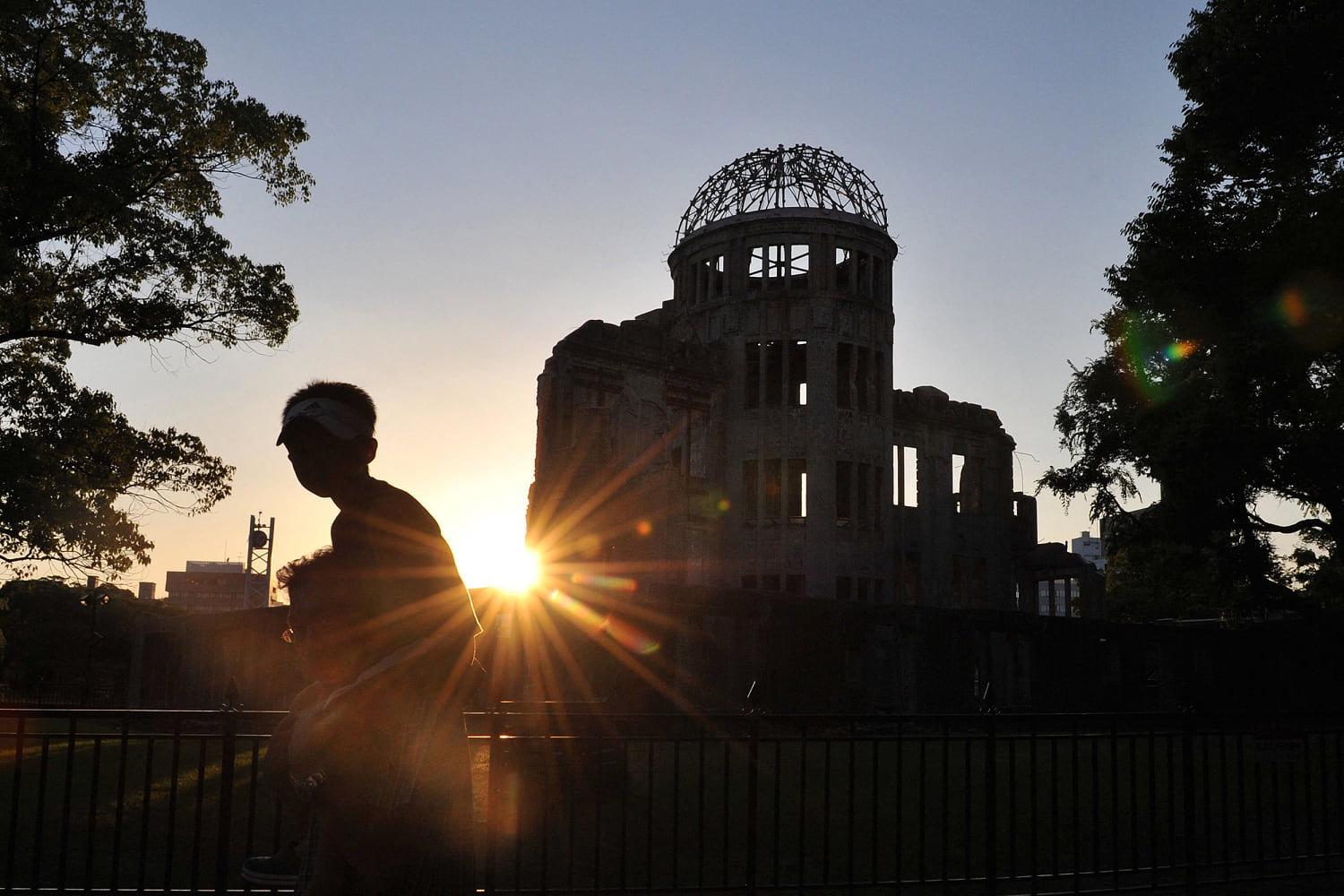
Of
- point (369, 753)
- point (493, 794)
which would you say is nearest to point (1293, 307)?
point (493, 794)

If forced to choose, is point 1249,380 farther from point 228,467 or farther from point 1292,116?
point 228,467

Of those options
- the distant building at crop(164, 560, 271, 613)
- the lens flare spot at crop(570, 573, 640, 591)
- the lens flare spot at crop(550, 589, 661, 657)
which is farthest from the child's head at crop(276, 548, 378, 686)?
the distant building at crop(164, 560, 271, 613)

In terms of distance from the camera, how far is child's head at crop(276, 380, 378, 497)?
3.07m

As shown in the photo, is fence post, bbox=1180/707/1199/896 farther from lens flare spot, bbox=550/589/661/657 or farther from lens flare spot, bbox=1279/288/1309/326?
lens flare spot, bbox=550/589/661/657

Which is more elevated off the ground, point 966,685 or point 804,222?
point 804,222

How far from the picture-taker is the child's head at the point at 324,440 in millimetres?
3068

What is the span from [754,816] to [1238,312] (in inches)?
616

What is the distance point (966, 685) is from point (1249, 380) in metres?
13.4

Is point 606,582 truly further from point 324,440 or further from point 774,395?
point 324,440

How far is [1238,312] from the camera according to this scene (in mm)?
18781

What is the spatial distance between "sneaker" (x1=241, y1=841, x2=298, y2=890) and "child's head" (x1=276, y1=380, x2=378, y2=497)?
38.6 inches

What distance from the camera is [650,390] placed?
3809cm

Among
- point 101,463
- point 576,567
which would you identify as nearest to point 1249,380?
point 576,567

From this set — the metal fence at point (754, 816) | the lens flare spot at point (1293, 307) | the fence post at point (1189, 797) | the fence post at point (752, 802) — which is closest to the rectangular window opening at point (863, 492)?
the metal fence at point (754, 816)
